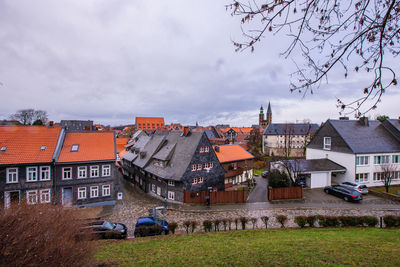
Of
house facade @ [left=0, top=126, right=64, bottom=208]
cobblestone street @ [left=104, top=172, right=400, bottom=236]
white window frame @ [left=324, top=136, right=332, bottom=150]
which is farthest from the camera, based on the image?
white window frame @ [left=324, top=136, right=332, bottom=150]

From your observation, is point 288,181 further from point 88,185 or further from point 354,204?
point 88,185

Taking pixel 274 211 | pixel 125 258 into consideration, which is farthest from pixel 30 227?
pixel 274 211

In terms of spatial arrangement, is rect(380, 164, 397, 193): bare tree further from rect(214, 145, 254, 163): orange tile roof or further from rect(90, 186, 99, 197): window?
rect(90, 186, 99, 197): window

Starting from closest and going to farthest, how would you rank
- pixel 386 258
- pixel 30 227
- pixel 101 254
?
pixel 30 227 < pixel 386 258 < pixel 101 254

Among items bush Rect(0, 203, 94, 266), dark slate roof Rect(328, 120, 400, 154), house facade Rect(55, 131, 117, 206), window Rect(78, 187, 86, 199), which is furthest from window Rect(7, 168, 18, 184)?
dark slate roof Rect(328, 120, 400, 154)

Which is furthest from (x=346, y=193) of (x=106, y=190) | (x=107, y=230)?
(x=106, y=190)

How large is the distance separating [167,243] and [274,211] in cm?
1208

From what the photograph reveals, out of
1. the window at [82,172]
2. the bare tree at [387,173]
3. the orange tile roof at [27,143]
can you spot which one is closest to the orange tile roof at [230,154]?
the bare tree at [387,173]

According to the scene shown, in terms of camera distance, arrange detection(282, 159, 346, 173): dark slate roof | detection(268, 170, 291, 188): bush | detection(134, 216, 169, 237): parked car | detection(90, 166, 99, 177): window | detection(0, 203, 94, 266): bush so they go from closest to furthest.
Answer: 1. detection(0, 203, 94, 266): bush
2. detection(134, 216, 169, 237): parked car
3. detection(90, 166, 99, 177): window
4. detection(268, 170, 291, 188): bush
5. detection(282, 159, 346, 173): dark slate roof

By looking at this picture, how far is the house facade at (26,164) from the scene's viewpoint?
58.0 feet

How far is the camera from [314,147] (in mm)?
32688

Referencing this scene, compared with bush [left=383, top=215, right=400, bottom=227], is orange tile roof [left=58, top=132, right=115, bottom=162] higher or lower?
higher

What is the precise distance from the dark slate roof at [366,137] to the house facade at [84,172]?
31447mm

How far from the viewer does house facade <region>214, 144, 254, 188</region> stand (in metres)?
28.4
